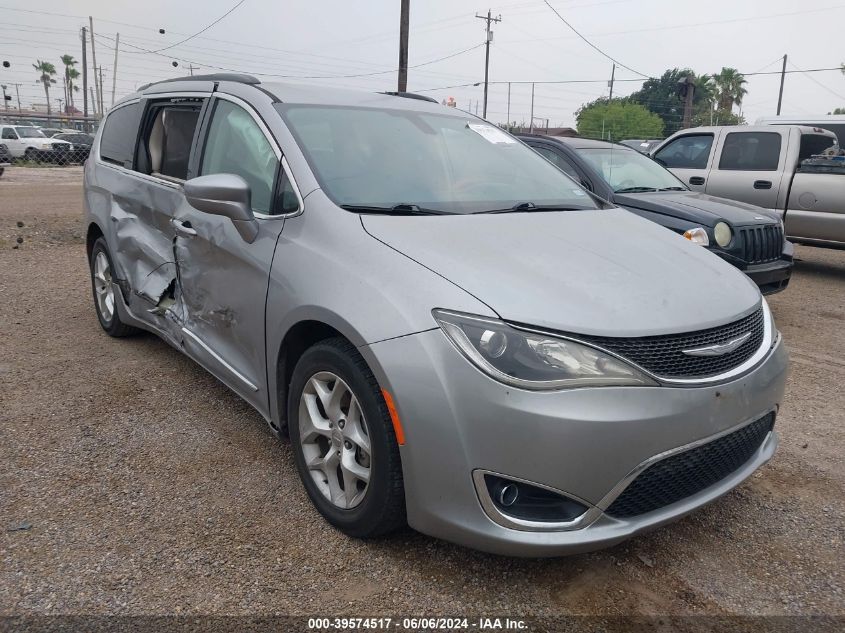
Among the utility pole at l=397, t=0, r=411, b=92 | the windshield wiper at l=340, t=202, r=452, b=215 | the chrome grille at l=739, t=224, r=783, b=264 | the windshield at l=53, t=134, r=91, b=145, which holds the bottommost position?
the chrome grille at l=739, t=224, r=783, b=264

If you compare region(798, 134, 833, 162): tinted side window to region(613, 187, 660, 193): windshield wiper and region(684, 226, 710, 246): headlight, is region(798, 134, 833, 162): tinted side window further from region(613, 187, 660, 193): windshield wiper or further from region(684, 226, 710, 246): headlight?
region(684, 226, 710, 246): headlight

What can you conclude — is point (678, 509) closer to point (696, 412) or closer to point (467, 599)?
point (696, 412)

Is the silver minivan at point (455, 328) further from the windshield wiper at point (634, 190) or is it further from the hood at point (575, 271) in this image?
the windshield wiper at point (634, 190)

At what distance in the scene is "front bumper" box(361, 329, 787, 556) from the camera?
76.9 inches

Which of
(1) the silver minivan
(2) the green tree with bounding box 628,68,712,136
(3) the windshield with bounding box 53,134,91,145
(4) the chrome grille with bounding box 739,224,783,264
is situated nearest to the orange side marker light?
(1) the silver minivan

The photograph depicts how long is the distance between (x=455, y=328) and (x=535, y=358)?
0.26m

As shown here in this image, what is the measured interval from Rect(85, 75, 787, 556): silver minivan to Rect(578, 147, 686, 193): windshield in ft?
10.5

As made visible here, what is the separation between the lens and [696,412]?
210cm

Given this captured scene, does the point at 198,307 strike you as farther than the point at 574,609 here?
Yes

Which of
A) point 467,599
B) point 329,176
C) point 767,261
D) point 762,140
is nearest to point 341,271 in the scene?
point 329,176

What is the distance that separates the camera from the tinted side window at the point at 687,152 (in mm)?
8727

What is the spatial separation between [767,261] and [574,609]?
4.65m

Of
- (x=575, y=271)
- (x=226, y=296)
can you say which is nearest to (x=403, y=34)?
(x=226, y=296)

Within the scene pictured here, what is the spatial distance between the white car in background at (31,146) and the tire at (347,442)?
29.4 m
